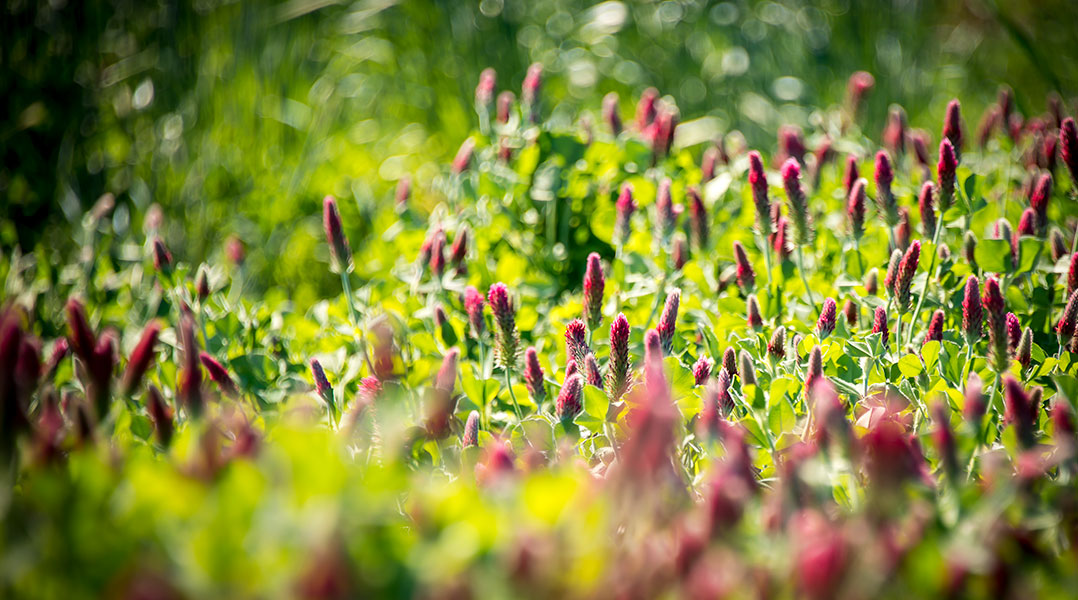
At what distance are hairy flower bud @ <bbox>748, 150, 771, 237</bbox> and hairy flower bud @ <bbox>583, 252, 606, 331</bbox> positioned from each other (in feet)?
1.23

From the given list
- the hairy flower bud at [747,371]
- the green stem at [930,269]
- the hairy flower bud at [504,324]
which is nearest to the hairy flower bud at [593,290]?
the hairy flower bud at [504,324]

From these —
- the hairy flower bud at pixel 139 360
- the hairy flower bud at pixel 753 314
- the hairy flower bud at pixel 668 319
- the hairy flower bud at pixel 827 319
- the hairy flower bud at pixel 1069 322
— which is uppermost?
the hairy flower bud at pixel 139 360

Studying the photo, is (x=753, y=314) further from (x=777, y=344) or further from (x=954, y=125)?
(x=954, y=125)

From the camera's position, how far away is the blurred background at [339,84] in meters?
3.14

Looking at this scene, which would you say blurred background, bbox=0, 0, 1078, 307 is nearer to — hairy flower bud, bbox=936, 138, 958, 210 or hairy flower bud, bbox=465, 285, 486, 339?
hairy flower bud, bbox=936, 138, 958, 210

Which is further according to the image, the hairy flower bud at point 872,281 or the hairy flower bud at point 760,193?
the hairy flower bud at point 872,281

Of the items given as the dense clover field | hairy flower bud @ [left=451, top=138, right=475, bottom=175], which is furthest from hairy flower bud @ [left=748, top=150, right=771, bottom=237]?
hairy flower bud @ [left=451, top=138, right=475, bottom=175]

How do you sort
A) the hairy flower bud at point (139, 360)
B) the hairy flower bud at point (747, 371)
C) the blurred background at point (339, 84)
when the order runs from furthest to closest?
the blurred background at point (339, 84), the hairy flower bud at point (747, 371), the hairy flower bud at point (139, 360)

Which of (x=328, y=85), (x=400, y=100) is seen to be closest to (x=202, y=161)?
(x=328, y=85)

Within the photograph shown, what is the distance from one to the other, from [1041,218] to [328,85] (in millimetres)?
3345

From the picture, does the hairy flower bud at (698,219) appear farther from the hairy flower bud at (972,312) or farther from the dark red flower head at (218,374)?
Answer: the dark red flower head at (218,374)

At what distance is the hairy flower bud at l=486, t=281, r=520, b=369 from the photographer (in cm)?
164

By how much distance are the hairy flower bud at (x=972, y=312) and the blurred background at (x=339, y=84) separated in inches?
49.5

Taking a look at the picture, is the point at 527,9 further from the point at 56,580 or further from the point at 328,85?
the point at 56,580
